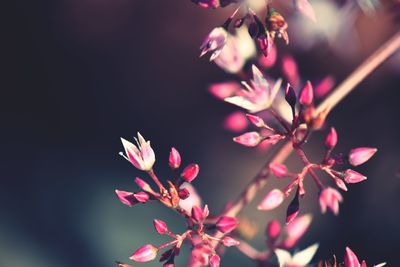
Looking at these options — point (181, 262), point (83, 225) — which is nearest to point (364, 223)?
point (181, 262)

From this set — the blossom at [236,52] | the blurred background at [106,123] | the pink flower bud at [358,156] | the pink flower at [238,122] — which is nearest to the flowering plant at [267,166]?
the pink flower bud at [358,156]

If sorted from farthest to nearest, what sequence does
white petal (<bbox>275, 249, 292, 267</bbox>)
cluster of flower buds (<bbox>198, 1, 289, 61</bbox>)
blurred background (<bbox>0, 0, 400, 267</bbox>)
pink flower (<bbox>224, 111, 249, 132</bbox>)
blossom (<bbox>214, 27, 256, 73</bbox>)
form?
blurred background (<bbox>0, 0, 400, 267</bbox>), pink flower (<bbox>224, 111, 249, 132</bbox>), blossom (<bbox>214, 27, 256, 73</bbox>), white petal (<bbox>275, 249, 292, 267</bbox>), cluster of flower buds (<bbox>198, 1, 289, 61</bbox>)

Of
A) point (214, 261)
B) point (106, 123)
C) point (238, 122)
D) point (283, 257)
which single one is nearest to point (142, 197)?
point (214, 261)

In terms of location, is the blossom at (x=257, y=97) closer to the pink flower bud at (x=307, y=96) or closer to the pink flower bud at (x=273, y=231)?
the pink flower bud at (x=307, y=96)

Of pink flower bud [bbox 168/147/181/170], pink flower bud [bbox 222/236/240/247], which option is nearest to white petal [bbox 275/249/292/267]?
pink flower bud [bbox 222/236/240/247]

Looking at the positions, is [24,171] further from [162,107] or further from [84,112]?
[162,107]

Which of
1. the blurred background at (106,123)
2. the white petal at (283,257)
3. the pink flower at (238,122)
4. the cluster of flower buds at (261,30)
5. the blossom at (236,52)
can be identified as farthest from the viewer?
the blurred background at (106,123)

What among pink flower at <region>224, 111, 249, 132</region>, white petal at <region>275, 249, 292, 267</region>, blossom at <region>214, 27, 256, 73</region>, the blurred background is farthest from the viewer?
the blurred background

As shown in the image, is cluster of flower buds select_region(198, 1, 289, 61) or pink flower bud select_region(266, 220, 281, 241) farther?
pink flower bud select_region(266, 220, 281, 241)

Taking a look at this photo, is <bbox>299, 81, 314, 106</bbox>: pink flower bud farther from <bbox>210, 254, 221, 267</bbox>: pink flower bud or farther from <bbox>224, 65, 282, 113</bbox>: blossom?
<bbox>210, 254, 221, 267</bbox>: pink flower bud

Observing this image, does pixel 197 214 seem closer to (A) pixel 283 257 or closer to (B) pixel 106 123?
(A) pixel 283 257
